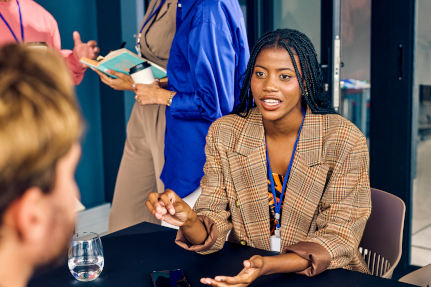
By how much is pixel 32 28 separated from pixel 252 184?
1.72m

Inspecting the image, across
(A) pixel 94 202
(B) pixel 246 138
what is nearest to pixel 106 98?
(A) pixel 94 202

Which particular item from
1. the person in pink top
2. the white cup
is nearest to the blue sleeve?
the white cup

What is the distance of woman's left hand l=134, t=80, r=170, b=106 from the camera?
2107 millimetres

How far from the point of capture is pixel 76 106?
17.4 inches

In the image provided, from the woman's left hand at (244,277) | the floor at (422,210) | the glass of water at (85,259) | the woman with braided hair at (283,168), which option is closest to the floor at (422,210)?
the floor at (422,210)

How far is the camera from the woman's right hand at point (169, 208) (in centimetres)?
123

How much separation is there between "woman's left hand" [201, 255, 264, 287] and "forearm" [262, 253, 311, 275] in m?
0.02

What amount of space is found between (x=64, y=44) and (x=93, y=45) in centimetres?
106

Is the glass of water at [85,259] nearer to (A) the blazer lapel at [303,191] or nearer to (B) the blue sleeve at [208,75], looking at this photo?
(A) the blazer lapel at [303,191]

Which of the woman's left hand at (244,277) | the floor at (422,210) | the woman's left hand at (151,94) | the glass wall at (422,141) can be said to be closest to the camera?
the woman's left hand at (244,277)

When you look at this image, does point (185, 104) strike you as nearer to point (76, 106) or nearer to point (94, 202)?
point (76, 106)

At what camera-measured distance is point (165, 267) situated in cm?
117

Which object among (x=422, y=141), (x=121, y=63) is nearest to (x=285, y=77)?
(x=121, y=63)

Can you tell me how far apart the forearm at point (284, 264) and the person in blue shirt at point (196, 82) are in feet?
3.27
